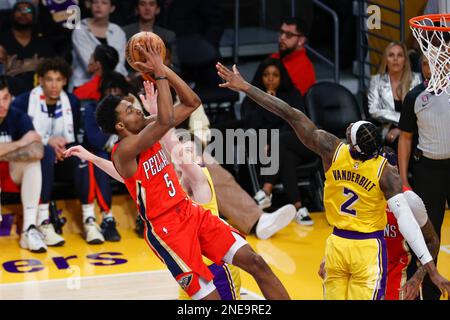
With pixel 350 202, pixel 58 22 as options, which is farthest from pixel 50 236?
pixel 350 202

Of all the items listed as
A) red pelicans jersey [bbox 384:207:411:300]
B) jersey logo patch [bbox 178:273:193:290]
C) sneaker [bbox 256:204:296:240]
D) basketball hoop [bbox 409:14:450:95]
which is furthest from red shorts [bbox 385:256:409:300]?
sneaker [bbox 256:204:296:240]

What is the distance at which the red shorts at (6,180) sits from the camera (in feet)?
30.7

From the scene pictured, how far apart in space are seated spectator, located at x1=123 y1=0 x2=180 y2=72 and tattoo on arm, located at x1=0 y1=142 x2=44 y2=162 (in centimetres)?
209

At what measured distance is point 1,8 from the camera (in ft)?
36.3

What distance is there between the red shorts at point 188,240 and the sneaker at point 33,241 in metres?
3.09

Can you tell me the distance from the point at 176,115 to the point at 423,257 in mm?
1696

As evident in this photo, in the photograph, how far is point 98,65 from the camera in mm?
10305

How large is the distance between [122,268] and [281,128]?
7.75ft

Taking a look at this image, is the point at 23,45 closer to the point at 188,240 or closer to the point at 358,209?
the point at 188,240

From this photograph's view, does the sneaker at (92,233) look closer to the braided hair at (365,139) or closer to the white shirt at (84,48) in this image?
the white shirt at (84,48)

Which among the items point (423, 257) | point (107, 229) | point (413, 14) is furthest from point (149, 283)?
point (413, 14)

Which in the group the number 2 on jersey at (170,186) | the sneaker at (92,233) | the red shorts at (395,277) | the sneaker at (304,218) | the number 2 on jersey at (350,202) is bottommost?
the sneaker at (304,218)

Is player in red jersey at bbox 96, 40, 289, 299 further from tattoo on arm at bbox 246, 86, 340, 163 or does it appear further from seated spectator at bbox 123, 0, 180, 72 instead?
seated spectator at bbox 123, 0, 180, 72

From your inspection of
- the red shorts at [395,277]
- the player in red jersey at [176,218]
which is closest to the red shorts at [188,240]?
the player in red jersey at [176,218]
